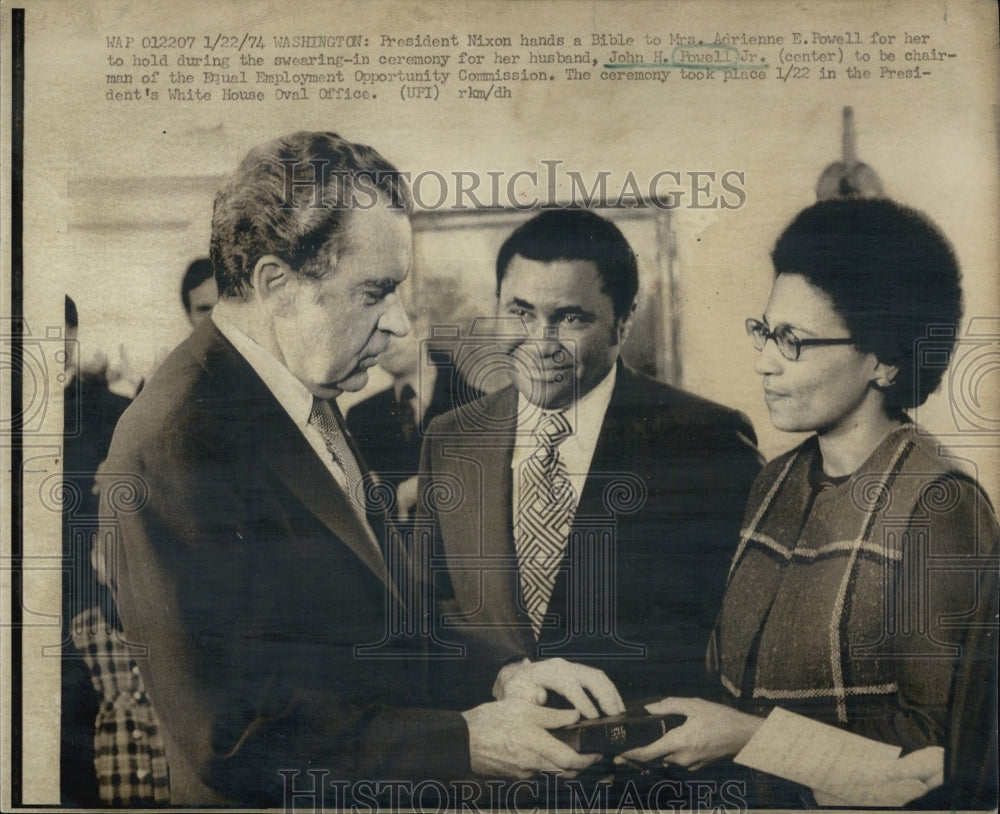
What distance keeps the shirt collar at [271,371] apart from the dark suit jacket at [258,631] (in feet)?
0.40

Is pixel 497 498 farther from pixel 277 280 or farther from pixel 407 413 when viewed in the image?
pixel 277 280

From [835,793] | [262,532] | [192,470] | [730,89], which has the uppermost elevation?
[730,89]

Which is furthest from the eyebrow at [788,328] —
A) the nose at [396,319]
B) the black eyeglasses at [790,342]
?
the nose at [396,319]

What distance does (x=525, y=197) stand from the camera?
91.7 inches

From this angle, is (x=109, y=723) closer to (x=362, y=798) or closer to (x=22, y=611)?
(x=22, y=611)

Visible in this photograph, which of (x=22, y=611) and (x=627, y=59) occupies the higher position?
(x=627, y=59)

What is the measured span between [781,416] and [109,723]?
173 centimetres

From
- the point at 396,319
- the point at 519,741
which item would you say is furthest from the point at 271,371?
the point at 519,741

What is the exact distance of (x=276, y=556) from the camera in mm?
2297

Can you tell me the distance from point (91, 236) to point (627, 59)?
53.1 inches

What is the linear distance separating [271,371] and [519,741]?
1.04 meters

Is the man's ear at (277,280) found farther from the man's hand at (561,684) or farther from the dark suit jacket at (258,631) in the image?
the man's hand at (561,684)

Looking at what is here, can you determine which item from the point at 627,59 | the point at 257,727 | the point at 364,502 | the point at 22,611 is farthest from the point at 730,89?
the point at 22,611

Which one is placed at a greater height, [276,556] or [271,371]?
[271,371]
